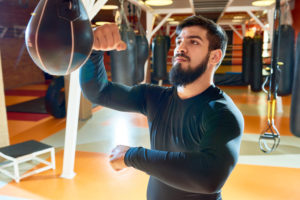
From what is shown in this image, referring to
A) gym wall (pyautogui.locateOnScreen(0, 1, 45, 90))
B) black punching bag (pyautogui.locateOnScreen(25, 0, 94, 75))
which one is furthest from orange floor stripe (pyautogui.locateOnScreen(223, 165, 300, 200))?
gym wall (pyautogui.locateOnScreen(0, 1, 45, 90))

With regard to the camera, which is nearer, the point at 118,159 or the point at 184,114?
the point at 118,159

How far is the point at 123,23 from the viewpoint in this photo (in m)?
3.17

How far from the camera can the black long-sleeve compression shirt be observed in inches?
34.2

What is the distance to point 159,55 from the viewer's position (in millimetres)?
5664

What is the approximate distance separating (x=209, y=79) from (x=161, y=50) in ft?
14.6

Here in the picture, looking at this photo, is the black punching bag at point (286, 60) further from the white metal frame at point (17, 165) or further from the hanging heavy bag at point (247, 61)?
the hanging heavy bag at point (247, 61)

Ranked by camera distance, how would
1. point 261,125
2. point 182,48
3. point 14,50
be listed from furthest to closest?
1. point 14,50
2. point 261,125
3. point 182,48

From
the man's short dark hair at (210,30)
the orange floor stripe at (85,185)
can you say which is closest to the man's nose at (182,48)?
the man's short dark hair at (210,30)

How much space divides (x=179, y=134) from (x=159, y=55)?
15.0 ft

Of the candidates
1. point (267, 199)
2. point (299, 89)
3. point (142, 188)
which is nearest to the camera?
point (299, 89)

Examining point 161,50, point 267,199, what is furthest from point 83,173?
point 161,50

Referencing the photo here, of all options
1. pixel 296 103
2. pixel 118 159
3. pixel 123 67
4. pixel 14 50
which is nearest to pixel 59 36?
pixel 118 159

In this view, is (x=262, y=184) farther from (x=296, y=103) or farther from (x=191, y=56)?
(x=191, y=56)

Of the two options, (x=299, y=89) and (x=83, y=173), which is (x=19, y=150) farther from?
(x=299, y=89)
